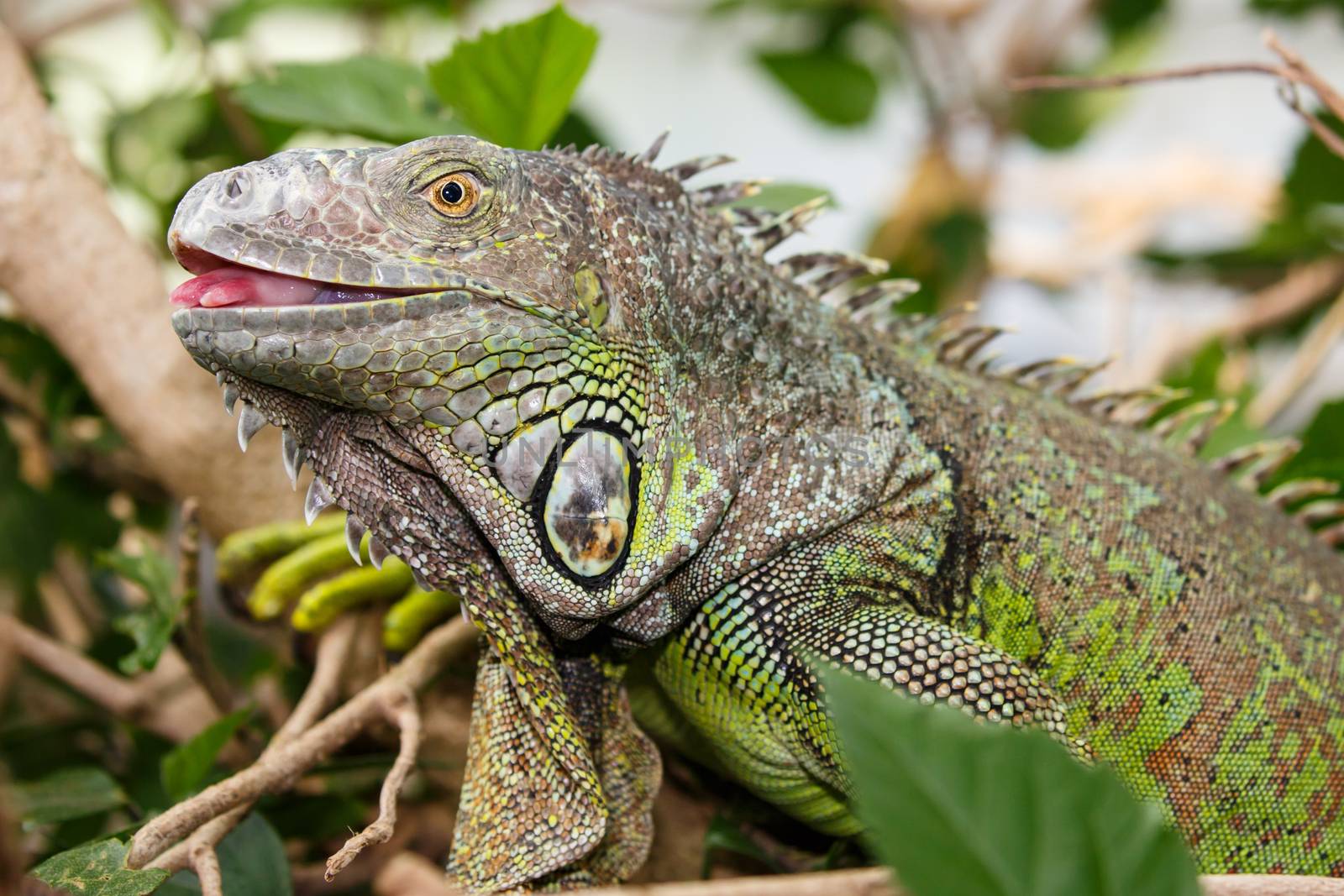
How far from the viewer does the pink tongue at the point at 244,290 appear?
192cm

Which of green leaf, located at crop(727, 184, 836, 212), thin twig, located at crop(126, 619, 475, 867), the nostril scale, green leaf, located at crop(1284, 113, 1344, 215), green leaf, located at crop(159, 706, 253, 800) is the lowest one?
green leaf, located at crop(159, 706, 253, 800)

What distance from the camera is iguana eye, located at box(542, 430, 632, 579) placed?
2.05 m

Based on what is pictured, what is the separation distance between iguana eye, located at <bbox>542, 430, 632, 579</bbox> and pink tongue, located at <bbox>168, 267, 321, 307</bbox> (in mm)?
553

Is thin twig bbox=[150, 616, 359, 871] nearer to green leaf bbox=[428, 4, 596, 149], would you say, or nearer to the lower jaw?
the lower jaw

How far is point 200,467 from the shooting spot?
3.14 m

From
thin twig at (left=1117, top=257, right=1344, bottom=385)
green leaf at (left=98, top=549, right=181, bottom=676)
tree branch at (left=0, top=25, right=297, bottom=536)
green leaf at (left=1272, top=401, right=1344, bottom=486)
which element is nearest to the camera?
green leaf at (left=98, top=549, right=181, bottom=676)

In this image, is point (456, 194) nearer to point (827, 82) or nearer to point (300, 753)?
point (300, 753)

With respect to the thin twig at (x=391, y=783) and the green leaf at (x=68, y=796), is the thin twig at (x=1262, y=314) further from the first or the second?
the green leaf at (x=68, y=796)

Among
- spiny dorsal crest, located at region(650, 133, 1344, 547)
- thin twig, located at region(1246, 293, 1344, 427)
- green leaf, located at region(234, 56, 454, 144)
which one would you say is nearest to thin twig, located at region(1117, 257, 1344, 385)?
thin twig, located at region(1246, 293, 1344, 427)

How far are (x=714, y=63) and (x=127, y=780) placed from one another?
27.5 feet

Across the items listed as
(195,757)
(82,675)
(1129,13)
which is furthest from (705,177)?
(195,757)

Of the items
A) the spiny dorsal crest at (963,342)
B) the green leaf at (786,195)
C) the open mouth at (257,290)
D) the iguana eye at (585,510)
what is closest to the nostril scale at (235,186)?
the open mouth at (257,290)

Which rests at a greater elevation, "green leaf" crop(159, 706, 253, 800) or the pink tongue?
the pink tongue

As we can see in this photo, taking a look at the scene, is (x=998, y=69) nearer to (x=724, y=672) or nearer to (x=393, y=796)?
(x=724, y=672)
